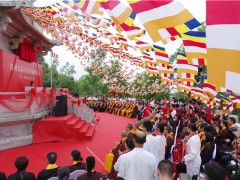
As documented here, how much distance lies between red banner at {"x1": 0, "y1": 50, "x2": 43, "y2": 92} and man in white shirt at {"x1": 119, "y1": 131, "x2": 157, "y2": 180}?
868 cm

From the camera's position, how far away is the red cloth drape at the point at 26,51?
1266 cm

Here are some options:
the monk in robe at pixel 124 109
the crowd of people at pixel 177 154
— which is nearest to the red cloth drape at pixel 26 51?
the crowd of people at pixel 177 154

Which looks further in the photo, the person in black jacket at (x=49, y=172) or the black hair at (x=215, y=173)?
the person in black jacket at (x=49, y=172)

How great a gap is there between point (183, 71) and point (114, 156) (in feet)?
14.8

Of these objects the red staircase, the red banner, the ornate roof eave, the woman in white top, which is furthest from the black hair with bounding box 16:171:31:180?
the red banner

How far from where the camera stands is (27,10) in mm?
10109

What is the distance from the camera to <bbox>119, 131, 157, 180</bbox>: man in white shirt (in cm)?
354

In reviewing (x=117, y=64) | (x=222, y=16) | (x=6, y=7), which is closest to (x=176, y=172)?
(x=222, y=16)

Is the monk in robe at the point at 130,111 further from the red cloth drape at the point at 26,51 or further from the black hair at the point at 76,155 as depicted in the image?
the black hair at the point at 76,155

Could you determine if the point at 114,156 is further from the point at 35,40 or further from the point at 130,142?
the point at 35,40

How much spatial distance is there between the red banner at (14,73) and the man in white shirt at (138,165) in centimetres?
868

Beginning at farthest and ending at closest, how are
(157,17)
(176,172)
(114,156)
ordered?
(114,156), (176,172), (157,17)

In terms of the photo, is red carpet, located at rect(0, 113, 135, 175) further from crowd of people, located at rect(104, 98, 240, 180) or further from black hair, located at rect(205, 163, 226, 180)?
black hair, located at rect(205, 163, 226, 180)

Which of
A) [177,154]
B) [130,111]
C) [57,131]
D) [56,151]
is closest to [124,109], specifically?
[130,111]
